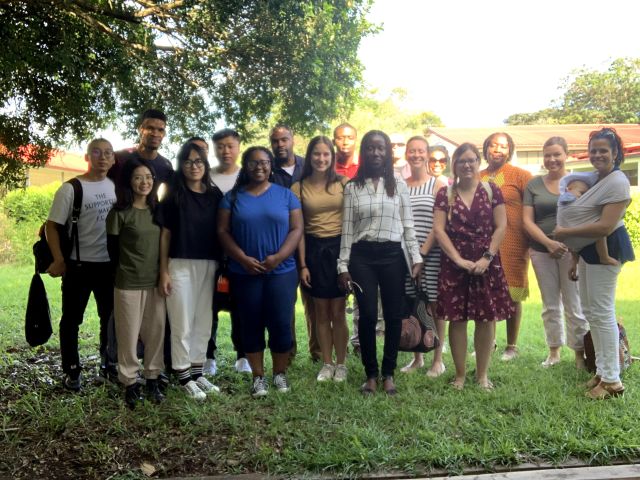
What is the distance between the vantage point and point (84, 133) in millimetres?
5641

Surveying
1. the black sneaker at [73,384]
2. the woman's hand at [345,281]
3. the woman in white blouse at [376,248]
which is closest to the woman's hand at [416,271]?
the woman in white blouse at [376,248]

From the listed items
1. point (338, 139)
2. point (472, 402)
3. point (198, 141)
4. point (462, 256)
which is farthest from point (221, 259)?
point (472, 402)

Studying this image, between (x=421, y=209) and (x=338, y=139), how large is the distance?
1017 mm

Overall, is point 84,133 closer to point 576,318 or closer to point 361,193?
point 361,193

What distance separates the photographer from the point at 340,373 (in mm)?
4867

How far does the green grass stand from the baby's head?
1.59 metres

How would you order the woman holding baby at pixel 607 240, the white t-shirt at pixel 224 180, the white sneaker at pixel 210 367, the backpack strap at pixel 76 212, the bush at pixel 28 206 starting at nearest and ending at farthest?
1. the woman holding baby at pixel 607 240
2. the backpack strap at pixel 76 212
3. the white t-shirt at pixel 224 180
4. the white sneaker at pixel 210 367
5. the bush at pixel 28 206

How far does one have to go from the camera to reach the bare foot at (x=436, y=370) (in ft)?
16.5

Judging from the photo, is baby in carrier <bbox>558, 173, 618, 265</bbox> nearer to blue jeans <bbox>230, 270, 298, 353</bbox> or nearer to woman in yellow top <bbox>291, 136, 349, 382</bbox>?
woman in yellow top <bbox>291, 136, 349, 382</bbox>

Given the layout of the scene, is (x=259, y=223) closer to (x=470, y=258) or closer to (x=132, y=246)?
(x=132, y=246)

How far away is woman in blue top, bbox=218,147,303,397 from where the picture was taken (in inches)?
172

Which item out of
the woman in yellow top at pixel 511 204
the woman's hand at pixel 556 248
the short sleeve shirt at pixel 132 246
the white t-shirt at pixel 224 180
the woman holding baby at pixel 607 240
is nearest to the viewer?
the short sleeve shirt at pixel 132 246

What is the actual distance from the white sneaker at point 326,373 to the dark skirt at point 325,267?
0.68 meters

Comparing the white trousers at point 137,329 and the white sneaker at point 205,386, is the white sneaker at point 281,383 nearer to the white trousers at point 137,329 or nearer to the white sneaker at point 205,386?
the white sneaker at point 205,386
